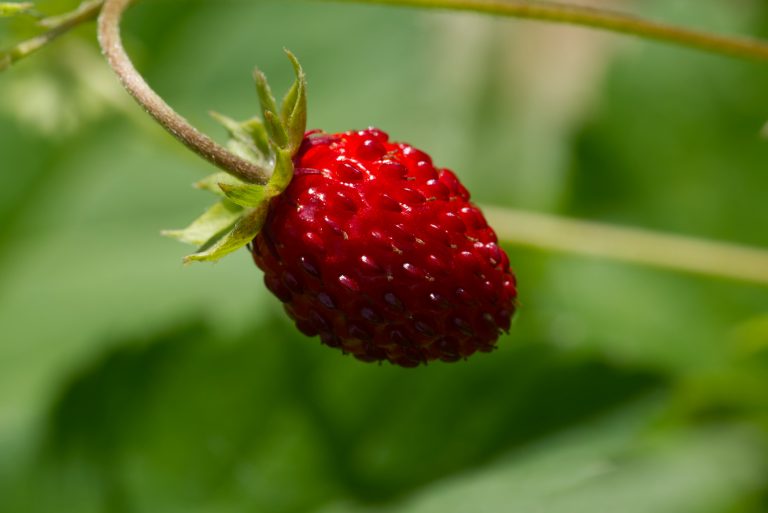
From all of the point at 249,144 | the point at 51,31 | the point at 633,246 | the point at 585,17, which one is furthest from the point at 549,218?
the point at 51,31

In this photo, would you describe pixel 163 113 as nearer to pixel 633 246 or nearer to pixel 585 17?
pixel 585 17

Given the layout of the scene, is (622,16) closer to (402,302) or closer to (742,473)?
(402,302)

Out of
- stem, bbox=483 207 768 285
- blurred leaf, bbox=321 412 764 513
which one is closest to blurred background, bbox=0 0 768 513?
blurred leaf, bbox=321 412 764 513

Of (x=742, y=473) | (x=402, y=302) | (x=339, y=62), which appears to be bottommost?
(x=742, y=473)

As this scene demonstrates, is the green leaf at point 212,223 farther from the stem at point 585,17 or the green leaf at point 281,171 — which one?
the stem at point 585,17

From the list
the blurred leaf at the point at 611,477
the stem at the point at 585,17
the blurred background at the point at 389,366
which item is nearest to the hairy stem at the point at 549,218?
the stem at the point at 585,17

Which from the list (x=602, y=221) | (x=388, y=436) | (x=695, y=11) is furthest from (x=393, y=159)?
(x=695, y=11)
